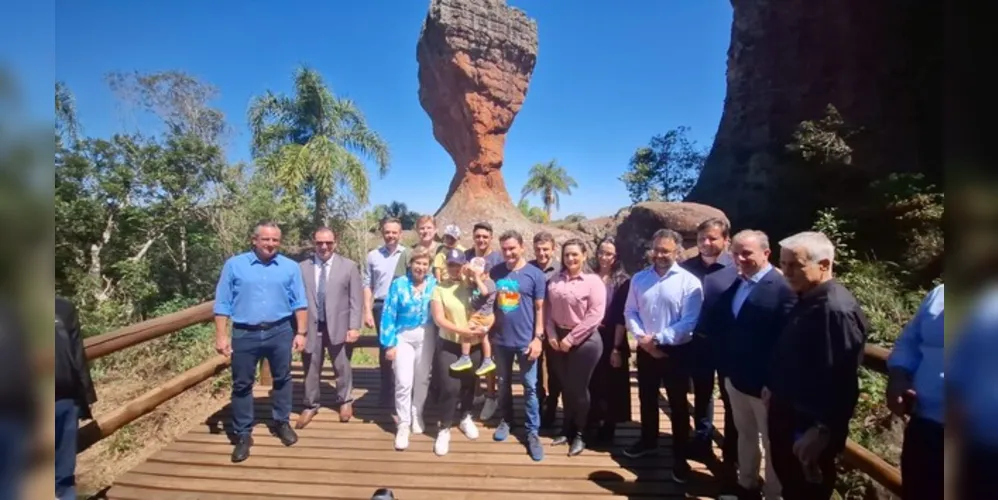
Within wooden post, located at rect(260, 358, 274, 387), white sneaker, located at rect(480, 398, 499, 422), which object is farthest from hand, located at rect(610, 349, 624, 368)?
wooden post, located at rect(260, 358, 274, 387)

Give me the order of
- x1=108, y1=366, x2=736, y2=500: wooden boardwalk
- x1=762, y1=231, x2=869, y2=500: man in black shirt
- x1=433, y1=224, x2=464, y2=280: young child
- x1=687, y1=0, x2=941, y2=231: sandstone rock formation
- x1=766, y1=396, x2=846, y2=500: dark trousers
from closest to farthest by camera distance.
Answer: x1=762, y1=231, x2=869, y2=500: man in black shirt < x1=766, y1=396, x2=846, y2=500: dark trousers < x1=108, y1=366, x2=736, y2=500: wooden boardwalk < x1=433, y1=224, x2=464, y2=280: young child < x1=687, y1=0, x2=941, y2=231: sandstone rock formation

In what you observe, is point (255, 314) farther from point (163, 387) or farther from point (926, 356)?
point (926, 356)

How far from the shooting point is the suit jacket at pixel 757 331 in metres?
2.46

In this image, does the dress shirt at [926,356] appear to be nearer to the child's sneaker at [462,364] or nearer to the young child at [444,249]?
the child's sneaker at [462,364]

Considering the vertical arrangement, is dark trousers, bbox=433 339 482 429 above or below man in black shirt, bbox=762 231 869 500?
below

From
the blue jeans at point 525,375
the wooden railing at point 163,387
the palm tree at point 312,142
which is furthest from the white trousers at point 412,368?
the palm tree at point 312,142

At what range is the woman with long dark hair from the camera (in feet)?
11.7

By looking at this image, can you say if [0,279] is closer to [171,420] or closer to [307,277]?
[307,277]

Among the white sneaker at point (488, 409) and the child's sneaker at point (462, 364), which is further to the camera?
the white sneaker at point (488, 409)

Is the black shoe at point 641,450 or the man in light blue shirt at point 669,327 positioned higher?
the man in light blue shirt at point 669,327

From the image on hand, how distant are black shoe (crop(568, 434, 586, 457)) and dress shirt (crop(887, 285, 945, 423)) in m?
2.16

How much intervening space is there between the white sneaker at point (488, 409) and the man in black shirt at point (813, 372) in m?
2.35

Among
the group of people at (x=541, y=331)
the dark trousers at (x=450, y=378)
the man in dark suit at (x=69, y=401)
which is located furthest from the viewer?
the dark trousers at (x=450, y=378)

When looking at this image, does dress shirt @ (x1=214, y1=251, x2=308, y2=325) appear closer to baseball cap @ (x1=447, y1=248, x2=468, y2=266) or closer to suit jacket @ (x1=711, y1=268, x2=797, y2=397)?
baseball cap @ (x1=447, y1=248, x2=468, y2=266)
